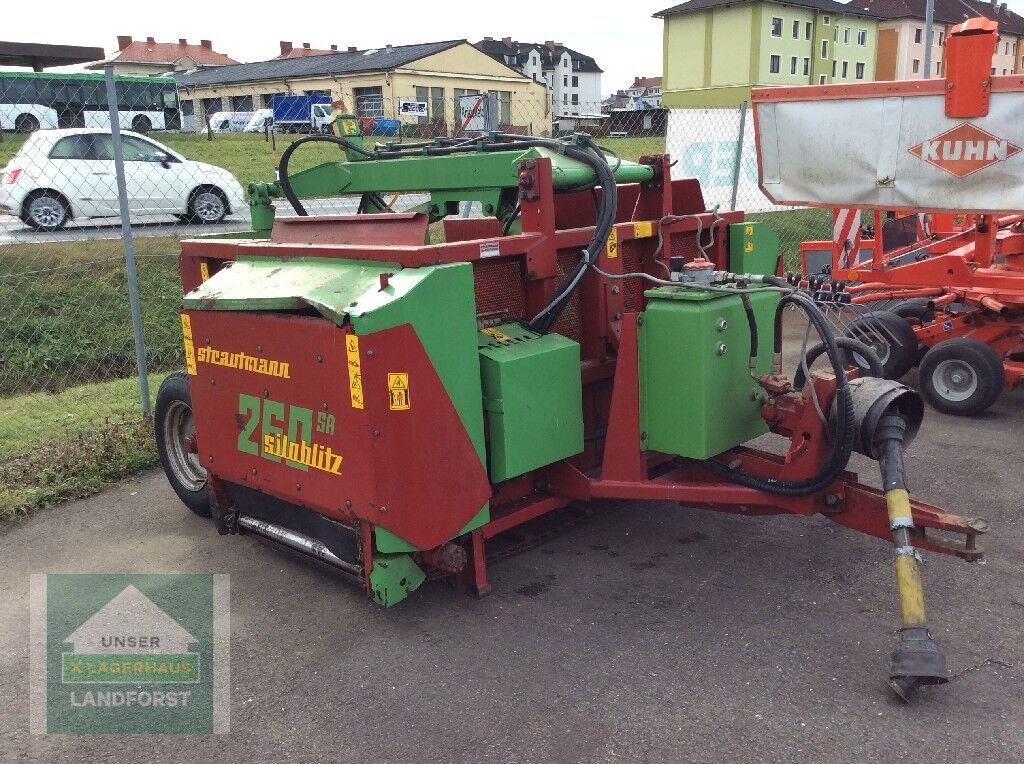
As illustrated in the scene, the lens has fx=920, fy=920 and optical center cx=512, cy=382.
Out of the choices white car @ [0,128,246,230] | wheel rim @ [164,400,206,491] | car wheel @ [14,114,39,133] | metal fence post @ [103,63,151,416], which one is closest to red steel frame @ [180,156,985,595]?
wheel rim @ [164,400,206,491]

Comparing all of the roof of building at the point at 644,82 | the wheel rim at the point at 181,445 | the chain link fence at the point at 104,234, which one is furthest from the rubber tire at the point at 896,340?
the roof of building at the point at 644,82

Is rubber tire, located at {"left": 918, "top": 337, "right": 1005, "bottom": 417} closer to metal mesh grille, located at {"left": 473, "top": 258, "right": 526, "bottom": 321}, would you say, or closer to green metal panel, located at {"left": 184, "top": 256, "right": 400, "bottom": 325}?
metal mesh grille, located at {"left": 473, "top": 258, "right": 526, "bottom": 321}

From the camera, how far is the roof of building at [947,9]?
59.9 metres

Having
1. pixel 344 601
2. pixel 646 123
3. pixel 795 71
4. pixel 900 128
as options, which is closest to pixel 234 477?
pixel 344 601

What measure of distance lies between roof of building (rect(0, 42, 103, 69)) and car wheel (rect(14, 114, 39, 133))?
374 cm

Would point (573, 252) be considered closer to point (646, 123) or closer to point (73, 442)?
point (73, 442)

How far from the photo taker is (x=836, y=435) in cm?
338

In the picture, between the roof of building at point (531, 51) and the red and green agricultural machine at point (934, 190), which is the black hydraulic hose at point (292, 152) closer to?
the red and green agricultural machine at point (934, 190)

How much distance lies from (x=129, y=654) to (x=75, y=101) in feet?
28.7

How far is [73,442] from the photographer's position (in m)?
5.25

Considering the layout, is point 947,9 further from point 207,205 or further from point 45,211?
point 45,211

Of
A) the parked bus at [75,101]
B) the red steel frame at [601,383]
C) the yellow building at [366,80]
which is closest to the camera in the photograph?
the red steel frame at [601,383]

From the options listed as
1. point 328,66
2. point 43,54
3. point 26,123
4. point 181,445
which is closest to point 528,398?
point 181,445

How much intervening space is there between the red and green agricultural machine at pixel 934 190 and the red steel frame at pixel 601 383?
150 cm
